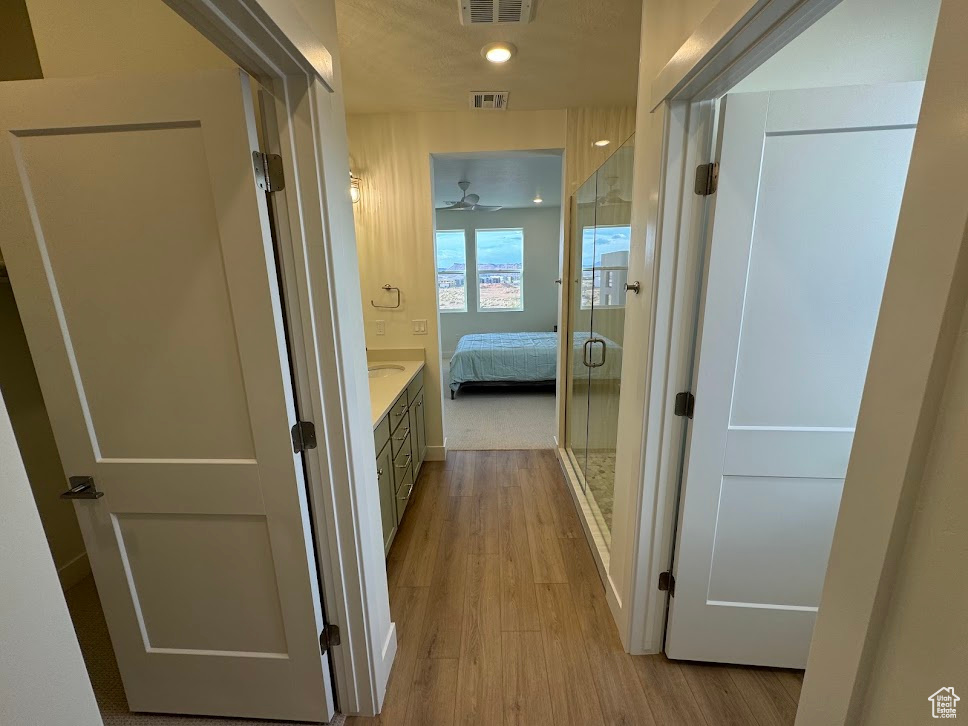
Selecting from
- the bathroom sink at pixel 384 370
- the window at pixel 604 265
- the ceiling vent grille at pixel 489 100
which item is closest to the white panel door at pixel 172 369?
the window at pixel 604 265

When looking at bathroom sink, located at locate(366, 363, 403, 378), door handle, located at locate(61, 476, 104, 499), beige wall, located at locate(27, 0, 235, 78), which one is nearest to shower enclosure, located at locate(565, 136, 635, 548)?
bathroom sink, located at locate(366, 363, 403, 378)

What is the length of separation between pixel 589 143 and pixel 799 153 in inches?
76.7

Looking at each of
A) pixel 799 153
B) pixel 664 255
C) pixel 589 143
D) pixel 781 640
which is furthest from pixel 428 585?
pixel 589 143

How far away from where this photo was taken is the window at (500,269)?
24.2ft

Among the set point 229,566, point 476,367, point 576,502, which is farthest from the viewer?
point 476,367

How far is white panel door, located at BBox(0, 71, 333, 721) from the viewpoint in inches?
38.5

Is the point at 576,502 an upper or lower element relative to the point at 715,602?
lower

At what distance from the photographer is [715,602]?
1.51 metres

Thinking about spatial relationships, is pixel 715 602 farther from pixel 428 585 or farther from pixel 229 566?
pixel 229 566

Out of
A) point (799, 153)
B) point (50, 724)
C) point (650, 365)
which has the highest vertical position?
point (799, 153)

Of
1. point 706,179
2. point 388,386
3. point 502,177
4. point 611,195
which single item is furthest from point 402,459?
point 502,177

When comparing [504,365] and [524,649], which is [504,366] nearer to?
[504,365]

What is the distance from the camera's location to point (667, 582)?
1.56 meters

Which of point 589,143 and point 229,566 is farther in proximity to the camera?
point 589,143
